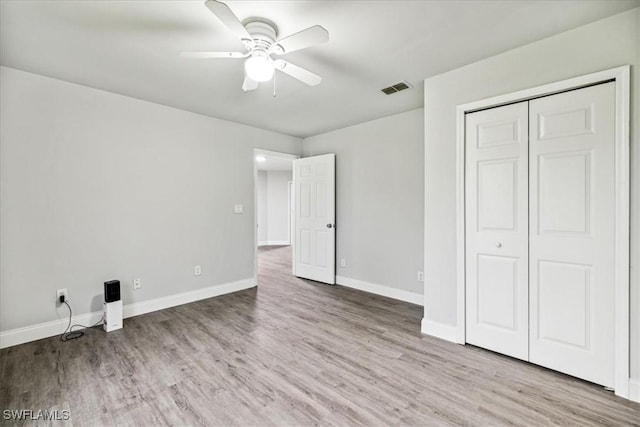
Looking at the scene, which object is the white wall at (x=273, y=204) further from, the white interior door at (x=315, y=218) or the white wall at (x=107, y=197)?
the white wall at (x=107, y=197)

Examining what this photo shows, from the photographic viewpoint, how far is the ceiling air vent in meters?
2.86

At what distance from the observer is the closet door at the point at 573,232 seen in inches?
75.0

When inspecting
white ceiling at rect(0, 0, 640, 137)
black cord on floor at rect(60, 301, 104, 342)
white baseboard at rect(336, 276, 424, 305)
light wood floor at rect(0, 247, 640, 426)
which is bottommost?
light wood floor at rect(0, 247, 640, 426)

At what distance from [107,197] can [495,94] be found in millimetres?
3909

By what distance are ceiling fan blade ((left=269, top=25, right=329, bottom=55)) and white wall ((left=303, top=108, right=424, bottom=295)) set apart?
7.44 ft

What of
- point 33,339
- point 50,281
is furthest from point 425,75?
point 33,339

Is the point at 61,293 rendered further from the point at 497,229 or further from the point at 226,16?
the point at 497,229

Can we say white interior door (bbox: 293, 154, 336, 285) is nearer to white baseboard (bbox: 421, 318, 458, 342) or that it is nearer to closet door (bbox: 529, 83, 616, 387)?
white baseboard (bbox: 421, 318, 458, 342)

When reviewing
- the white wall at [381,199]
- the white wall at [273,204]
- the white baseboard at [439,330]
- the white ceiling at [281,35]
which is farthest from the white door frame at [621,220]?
the white wall at [273,204]

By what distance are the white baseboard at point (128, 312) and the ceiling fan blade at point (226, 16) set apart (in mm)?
3109

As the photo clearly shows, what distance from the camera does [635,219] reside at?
5.93 feet

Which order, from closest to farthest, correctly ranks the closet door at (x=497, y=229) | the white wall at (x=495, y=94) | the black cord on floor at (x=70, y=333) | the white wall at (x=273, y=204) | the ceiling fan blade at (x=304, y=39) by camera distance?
1. the ceiling fan blade at (x=304, y=39)
2. the white wall at (x=495, y=94)
3. the closet door at (x=497, y=229)
4. the black cord on floor at (x=70, y=333)
5. the white wall at (x=273, y=204)

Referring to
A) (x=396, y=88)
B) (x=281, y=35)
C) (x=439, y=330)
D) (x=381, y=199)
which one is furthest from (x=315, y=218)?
(x=281, y=35)

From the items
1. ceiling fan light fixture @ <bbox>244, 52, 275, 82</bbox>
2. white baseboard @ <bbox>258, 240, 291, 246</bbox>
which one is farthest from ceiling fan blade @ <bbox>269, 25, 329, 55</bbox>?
white baseboard @ <bbox>258, 240, 291, 246</bbox>
